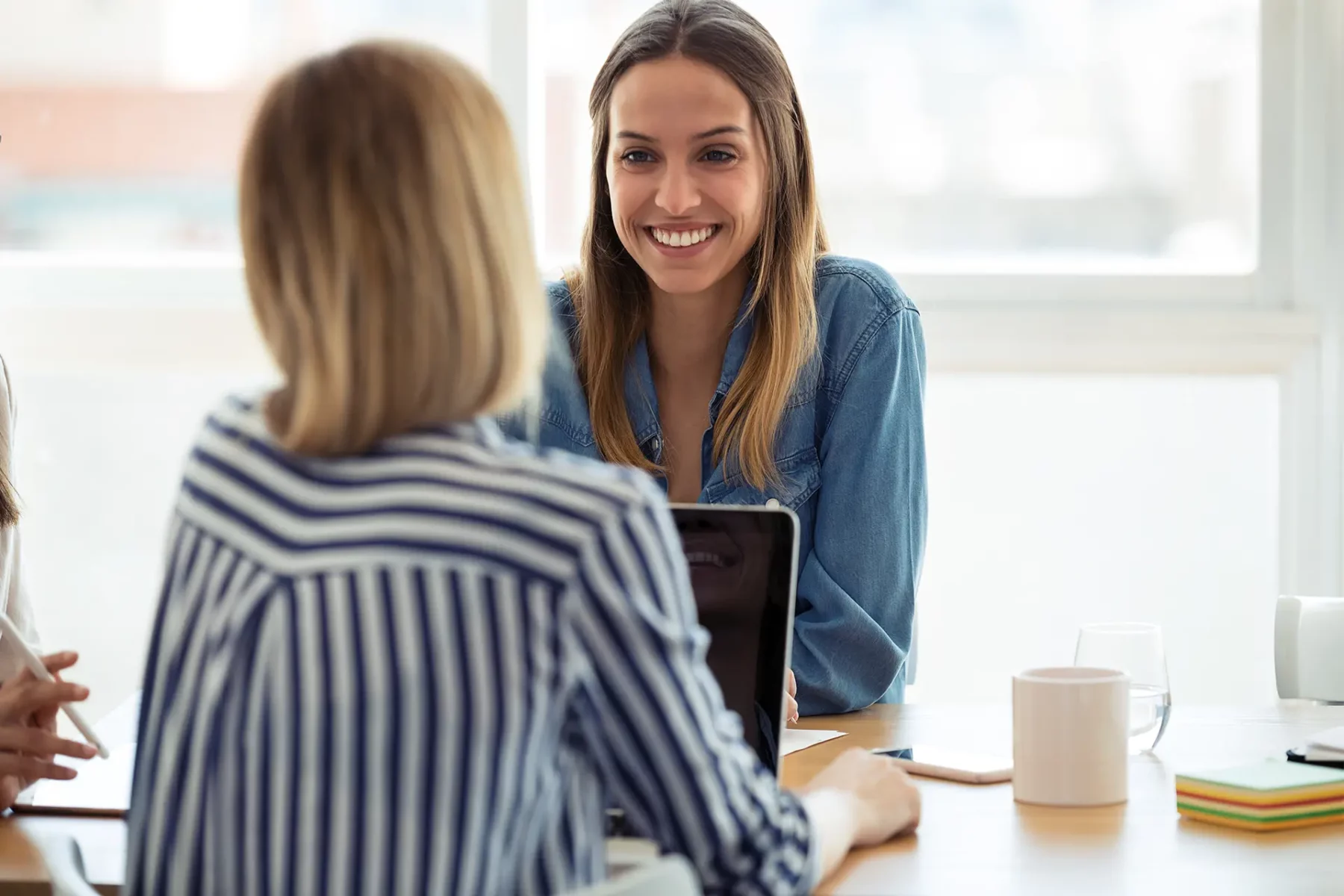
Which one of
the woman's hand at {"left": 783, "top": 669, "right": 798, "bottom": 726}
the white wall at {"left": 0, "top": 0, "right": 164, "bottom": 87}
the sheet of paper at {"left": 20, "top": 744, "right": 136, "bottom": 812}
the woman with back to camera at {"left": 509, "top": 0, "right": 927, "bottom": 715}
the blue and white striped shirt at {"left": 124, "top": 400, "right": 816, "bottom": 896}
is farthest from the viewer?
the white wall at {"left": 0, "top": 0, "right": 164, "bottom": 87}

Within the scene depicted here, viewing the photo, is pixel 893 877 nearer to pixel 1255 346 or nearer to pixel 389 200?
pixel 389 200

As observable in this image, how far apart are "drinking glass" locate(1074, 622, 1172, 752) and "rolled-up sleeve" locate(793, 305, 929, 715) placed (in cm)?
36

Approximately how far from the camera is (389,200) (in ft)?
3.12

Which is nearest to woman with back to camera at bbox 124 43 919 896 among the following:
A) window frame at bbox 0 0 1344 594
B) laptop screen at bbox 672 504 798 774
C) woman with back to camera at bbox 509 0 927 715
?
laptop screen at bbox 672 504 798 774

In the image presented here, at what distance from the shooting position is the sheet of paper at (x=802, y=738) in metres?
1.67

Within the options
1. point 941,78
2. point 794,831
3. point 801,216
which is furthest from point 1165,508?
point 794,831

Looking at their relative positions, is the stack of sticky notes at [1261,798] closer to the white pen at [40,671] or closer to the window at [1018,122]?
the white pen at [40,671]

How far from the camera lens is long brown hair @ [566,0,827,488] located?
2.13 metres

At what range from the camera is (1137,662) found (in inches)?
62.0

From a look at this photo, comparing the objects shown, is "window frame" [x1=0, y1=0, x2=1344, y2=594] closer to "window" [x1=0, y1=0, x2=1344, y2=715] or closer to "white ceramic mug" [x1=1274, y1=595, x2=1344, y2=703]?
"window" [x1=0, y1=0, x2=1344, y2=715]

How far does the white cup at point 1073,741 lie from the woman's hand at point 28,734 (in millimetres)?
817

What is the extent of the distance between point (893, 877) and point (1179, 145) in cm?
236

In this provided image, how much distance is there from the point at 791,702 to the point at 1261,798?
526 millimetres

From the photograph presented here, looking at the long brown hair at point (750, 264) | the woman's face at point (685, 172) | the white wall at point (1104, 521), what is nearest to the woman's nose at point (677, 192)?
the woman's face at point (685, 172)
